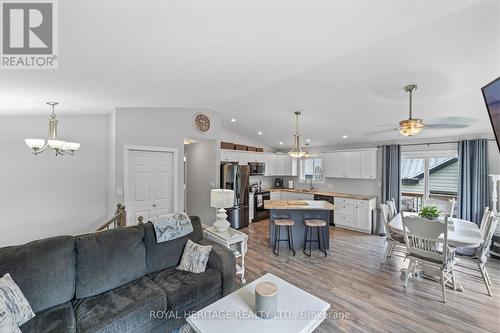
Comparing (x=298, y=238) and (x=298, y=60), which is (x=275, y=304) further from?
(x=298, y=238)

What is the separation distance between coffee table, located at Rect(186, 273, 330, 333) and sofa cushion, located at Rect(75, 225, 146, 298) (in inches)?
37.2

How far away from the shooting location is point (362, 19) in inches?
60.0

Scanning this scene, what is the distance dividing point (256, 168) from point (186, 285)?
4.51 meters

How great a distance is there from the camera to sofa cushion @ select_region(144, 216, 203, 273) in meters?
2.31

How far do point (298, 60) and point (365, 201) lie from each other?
14.1 feet

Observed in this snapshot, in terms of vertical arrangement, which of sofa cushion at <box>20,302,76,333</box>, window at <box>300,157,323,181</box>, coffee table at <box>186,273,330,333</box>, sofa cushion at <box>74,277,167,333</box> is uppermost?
window at <box>300,157,323,181</box>

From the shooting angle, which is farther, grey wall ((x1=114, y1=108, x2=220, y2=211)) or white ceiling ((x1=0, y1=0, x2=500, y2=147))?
grey wall ((x1=114, y1=108, x2=220, y2=211))

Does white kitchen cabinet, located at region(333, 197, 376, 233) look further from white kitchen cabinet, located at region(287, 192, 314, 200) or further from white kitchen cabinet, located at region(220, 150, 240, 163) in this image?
white kitchen cabinet, located at region(220, 150, 240, 163)

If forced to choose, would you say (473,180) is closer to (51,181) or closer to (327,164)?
(327,164)

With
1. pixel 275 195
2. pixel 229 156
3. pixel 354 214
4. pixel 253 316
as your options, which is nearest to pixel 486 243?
pixel 354 214

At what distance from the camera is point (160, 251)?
237 cm

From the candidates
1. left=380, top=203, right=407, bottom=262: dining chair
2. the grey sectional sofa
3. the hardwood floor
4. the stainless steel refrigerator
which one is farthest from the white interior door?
left=380, top=203, right=407, bottom=262: dining chair

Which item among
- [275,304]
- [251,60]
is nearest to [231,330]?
[275,304]

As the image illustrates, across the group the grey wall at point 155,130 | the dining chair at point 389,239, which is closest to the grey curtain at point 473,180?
the dining chair at point 389,239
